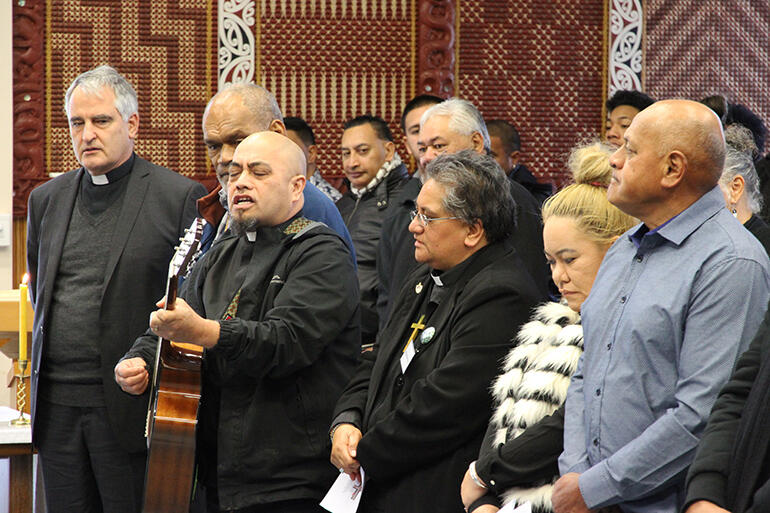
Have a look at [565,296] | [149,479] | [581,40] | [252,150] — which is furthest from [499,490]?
[581,40]

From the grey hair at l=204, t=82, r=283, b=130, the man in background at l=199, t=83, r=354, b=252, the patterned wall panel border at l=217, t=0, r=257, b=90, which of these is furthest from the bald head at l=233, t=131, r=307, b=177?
the patterned wall panel border at l=217, t=0, r=257, b=90

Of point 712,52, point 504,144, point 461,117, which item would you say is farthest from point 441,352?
point 712,52

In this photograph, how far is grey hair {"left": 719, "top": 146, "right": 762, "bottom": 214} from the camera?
2977mm

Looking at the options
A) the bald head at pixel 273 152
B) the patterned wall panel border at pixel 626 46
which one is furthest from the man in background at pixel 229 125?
the patterned wall panel border at pixel 626 46

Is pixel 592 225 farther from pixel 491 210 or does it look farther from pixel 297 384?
pixel 297 384

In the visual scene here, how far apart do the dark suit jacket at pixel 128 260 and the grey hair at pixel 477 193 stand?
1153 millimetres

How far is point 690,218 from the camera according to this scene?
2156 millimetres

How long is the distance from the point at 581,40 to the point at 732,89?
108 cm

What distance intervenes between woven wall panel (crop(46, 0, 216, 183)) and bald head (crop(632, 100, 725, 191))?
4.59m

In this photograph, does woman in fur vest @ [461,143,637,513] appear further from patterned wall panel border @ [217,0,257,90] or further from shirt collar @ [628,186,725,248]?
patterned wall panel border @ [217,0,257,90]

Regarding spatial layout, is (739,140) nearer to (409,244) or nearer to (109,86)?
(409,244)

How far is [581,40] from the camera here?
21.6 ft

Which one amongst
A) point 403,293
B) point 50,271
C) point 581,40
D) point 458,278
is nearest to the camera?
point 458,278

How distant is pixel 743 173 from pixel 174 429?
186cm
